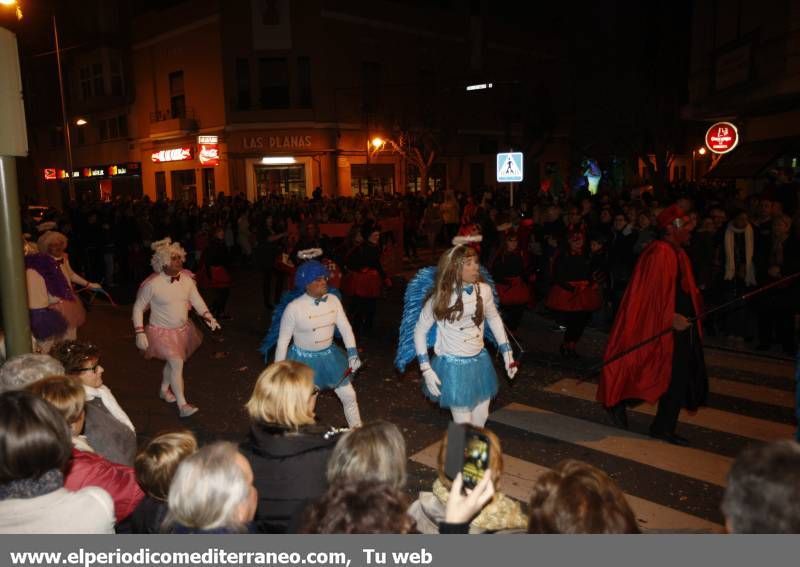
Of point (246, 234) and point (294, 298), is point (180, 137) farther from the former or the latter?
point (294, 298)

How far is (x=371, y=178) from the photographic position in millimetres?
34219

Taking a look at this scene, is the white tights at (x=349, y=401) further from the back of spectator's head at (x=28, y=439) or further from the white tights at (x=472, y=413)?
the back of spectator's head at (x=28, y=439)

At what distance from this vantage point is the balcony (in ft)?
109

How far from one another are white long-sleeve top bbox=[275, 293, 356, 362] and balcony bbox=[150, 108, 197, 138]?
3014cm


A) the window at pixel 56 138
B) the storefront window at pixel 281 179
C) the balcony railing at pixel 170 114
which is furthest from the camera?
the window at pixel 56 138

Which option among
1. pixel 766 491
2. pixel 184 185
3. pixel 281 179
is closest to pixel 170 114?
pixel 184 185

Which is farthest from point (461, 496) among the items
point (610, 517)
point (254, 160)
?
point (254, 160)

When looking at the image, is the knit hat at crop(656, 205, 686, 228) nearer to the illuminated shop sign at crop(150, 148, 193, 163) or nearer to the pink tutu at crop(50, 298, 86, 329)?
the pink tutu at crop(50, 298, 86, 329)

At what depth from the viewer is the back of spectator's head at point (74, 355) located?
4562mm

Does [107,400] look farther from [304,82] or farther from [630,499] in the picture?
[304,82]

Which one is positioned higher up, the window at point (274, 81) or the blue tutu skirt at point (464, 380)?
the window at point (274, 81)

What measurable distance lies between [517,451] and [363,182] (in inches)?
1135

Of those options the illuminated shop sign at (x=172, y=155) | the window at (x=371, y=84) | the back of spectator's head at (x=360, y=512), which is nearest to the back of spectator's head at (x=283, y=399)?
the back of spectator's head at (x=360, y=512)

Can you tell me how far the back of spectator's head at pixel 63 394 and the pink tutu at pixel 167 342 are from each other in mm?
3461
